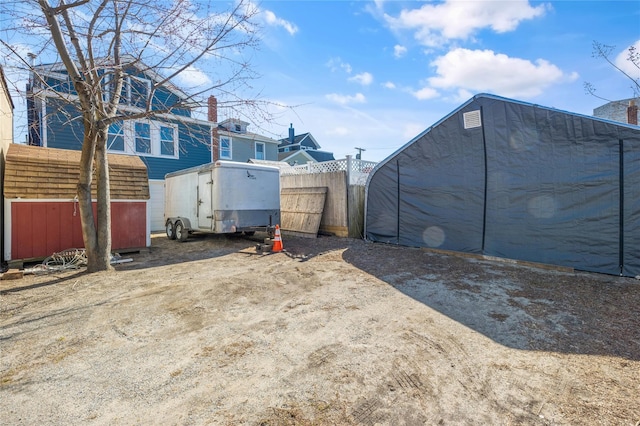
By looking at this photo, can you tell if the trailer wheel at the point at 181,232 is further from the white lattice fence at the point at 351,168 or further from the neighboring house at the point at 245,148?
the neighboring house at the point at 245,148

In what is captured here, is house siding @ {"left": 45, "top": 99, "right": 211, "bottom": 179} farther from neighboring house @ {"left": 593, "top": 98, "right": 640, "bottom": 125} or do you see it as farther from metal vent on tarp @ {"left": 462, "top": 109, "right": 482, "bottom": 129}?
neighboring house @ {"left": 593, "top": 98, "right": 640, "bottom": 125}

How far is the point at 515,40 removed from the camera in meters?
8.59

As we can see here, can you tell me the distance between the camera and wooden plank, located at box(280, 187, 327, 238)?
11023 millimetres

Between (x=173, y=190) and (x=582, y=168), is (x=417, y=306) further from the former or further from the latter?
(x=173, y=190)

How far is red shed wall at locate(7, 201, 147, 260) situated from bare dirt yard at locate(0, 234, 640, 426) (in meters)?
1.37

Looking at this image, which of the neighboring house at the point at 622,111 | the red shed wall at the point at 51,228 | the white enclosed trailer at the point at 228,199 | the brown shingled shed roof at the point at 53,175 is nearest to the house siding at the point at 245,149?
the white enclosed trailer at the point at 228,199

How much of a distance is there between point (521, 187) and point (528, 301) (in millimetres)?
3335

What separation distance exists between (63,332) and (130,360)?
A: 1294 millimetres

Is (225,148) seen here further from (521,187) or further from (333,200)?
(521,187)

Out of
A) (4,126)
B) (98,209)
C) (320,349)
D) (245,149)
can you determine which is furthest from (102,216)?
(245,149)

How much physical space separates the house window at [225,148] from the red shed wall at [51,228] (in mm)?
9587

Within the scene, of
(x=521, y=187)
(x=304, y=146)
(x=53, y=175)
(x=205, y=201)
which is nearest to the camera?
(x=521, y=187)

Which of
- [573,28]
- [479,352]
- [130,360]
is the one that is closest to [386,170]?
[573,28]

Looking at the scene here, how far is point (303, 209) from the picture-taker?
11.6 meters
